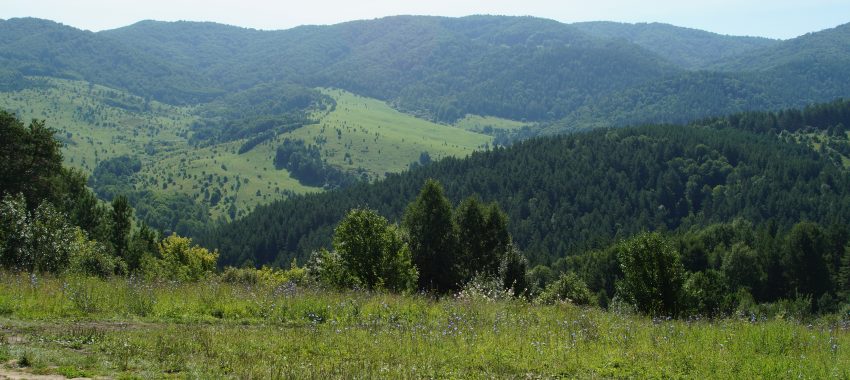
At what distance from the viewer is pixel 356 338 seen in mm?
12180

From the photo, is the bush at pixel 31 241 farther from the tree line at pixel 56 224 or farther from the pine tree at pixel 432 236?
the pine tree at pixel 432 236

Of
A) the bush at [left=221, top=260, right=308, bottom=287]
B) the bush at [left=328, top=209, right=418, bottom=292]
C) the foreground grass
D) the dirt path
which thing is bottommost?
the bush at [left=221, top=260, right=308, bottom=287]

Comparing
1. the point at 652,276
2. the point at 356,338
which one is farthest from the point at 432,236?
the point at 356,338

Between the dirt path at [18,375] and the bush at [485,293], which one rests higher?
the dirt path at [18,375]

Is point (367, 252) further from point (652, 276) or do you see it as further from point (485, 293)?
point (652, 276)

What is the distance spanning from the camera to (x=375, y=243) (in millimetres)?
26219

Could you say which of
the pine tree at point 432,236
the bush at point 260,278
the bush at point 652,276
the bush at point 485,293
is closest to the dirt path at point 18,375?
the bush at point 260,278

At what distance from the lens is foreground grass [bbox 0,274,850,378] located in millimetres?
10023

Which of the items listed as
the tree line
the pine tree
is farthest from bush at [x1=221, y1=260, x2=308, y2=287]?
the pine tree

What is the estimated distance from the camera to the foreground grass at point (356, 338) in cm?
1002

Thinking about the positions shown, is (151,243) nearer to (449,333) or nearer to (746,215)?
(449,333)

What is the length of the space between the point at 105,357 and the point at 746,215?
672ft

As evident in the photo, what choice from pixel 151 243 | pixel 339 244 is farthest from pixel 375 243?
pixel 151 243

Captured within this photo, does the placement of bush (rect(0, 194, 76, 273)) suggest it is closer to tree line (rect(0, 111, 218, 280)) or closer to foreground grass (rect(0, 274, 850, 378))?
tree line (rect(0, 111, 218, 280))
